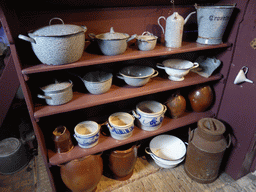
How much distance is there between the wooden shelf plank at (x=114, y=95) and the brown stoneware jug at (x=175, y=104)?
0.55 feet

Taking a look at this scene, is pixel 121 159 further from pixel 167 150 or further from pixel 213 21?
pixel 213 21

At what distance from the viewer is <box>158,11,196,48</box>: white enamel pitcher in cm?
137

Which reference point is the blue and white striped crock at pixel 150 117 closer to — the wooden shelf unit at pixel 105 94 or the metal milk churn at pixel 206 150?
the wooden shelf unit at pixel 105 94

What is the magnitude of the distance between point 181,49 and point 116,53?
1.66 feet

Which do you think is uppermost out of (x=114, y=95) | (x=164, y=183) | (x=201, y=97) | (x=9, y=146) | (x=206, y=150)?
(x=114, y=95)

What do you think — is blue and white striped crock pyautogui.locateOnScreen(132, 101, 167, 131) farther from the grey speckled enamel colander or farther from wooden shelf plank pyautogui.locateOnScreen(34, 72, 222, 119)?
the grey speckled enamel colander

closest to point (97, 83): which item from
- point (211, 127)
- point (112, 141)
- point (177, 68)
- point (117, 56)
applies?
point (117, 56)

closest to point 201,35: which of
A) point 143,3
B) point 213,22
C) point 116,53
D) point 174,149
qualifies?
point 213,22

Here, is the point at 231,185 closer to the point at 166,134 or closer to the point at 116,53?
the point at 166,134

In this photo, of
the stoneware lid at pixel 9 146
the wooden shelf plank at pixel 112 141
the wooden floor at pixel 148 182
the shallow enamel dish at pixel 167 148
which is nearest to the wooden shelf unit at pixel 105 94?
the wooden shelf plank at pixel 112 141

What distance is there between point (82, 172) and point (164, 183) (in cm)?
76

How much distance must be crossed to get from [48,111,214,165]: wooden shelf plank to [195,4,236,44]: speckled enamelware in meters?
0.70

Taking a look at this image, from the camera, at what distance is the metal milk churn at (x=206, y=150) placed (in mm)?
1482

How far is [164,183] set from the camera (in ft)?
5.47
